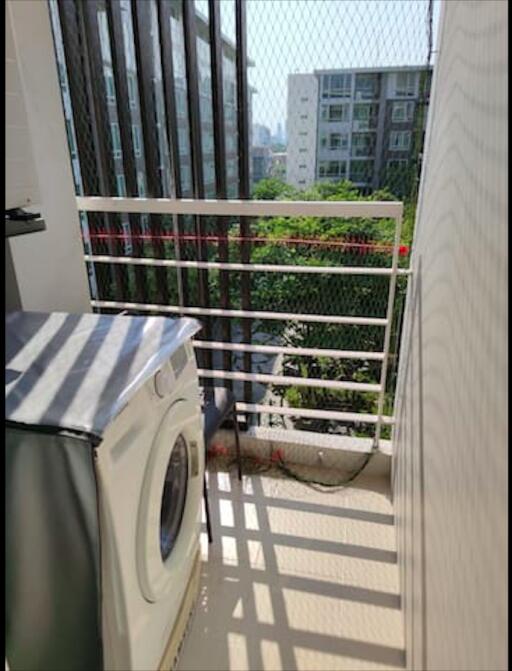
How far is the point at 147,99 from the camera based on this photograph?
1.90 m

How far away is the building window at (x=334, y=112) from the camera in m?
1.74

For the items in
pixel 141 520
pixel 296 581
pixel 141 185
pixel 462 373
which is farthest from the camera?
pixel 141 185

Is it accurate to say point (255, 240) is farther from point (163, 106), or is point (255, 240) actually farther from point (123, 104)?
point (123, 104)

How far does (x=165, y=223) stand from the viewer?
6.82 ft

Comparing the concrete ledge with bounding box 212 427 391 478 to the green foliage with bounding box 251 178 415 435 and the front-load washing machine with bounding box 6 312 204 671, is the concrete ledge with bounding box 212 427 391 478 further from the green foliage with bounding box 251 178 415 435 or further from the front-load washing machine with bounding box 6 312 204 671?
the front-load washing machine with bounding box 6 312 204 671


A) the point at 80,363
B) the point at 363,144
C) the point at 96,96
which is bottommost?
the point at 80,363

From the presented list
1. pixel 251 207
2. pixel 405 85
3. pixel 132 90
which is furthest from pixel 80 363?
pixel 405 85

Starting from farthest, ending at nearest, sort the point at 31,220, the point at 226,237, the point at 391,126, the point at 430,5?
1. the point at 226,237
2. the point at 391,126
3. the point at 430,5
4. the point at 31,220

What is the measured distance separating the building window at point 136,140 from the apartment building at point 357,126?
0.67m

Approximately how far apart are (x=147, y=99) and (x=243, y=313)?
990mm

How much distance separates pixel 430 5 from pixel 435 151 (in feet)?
1.95

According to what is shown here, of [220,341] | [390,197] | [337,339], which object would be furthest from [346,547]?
[390,197]

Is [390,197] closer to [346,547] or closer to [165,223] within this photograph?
[165,223]

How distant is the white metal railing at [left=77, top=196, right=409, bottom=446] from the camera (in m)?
1.69
